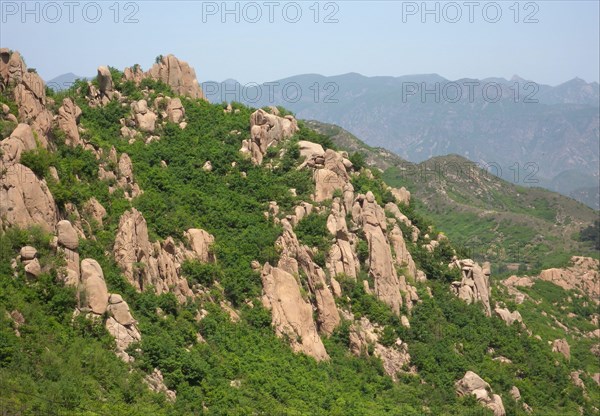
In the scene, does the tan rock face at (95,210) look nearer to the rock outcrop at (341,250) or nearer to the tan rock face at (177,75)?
the rock outcrop at (341,250)

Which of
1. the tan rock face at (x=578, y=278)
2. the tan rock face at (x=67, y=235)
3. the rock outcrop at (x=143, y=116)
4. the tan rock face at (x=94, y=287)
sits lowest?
the tan rock face at (x=578, y=278)

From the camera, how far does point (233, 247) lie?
40469 millimetres

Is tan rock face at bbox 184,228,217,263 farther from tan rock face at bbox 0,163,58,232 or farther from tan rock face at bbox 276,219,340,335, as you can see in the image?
tan rock face at bbox 0,163,58,232

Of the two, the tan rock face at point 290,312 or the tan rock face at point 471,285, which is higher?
the tan rock face at point 290,312

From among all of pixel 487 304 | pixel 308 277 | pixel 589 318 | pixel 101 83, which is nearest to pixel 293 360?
pixel 308 277

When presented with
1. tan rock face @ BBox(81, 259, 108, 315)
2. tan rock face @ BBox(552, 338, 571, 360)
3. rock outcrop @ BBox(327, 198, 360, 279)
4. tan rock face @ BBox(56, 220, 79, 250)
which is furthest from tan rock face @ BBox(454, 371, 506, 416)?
tan rock face @ BBox(56, 220, 79, 250)

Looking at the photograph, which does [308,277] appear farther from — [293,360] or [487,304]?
[487,304]

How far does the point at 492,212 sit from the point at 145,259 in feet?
380

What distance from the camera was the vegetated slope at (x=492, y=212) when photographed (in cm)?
12025

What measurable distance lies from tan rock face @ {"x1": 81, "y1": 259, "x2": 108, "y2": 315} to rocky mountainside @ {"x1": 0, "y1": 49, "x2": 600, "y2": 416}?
0.07 metres

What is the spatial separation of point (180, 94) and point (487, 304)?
25138 millimetres

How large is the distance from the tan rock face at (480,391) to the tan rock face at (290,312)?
806 cm

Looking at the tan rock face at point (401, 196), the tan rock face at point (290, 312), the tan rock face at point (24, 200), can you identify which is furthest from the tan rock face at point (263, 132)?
the tan rock face at point (24, 200)

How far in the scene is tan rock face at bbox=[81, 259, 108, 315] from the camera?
29.7m
